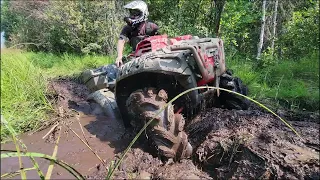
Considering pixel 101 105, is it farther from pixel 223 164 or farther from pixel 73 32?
pixel 73 32

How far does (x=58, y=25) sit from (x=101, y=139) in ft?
34.4

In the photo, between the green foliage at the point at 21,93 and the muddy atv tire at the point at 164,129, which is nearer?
the muddy atv tire at the point at 164,129

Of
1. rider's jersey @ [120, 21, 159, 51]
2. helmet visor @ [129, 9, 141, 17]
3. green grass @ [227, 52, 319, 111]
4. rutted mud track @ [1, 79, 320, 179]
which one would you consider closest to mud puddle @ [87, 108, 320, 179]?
rutted mud track @ [1, 79, 320, 179]

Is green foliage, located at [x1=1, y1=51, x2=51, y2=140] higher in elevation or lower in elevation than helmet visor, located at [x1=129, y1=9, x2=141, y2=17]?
lower

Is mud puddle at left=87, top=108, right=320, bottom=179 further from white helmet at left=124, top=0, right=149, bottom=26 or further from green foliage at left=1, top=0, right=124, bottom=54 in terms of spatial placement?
green foliage at left=1, top=0, right=124, bottom=54

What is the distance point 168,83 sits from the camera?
3.04m

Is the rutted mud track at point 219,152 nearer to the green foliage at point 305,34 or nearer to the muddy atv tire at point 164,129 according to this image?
the muddy atv tire at point 164,129

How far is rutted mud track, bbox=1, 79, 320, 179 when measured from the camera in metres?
2.03

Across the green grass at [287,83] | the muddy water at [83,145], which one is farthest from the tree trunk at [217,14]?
the muddy water at [83,145]

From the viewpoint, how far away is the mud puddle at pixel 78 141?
1.75 m

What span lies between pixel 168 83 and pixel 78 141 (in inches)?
42.4

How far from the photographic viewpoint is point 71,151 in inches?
112

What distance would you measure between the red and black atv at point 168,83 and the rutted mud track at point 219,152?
19 cm

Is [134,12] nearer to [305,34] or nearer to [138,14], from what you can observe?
[138,14]
